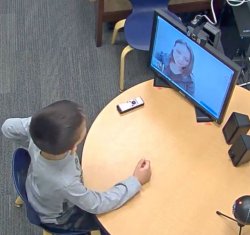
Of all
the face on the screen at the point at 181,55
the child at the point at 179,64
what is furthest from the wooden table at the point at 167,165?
the face on the screen at the point at 181,55

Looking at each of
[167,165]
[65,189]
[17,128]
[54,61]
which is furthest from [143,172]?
[54,61]

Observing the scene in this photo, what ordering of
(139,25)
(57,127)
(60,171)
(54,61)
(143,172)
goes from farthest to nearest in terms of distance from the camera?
(54,61)
(139,25)
(143,172)
(60,171)
(57,127)

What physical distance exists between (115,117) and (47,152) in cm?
44

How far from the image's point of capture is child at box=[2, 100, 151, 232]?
1.49 metres

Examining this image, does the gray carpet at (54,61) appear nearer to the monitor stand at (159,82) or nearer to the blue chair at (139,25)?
the blue chair at (139,25)

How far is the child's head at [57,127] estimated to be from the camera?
1479mm

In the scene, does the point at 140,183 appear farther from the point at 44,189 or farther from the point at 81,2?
the point at 81,2

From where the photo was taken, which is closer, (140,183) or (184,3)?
(140,183)

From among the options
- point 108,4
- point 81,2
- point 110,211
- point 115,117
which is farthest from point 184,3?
point 110,211

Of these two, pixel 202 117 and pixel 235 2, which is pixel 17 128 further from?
pixel 235 2

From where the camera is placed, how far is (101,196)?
163cm

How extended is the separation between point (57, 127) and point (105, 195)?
0.32 m

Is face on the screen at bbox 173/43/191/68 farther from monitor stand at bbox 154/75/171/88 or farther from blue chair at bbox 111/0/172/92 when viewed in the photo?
blue chair at bbox 111/0/172/92

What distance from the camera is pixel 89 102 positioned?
9.09 feet
